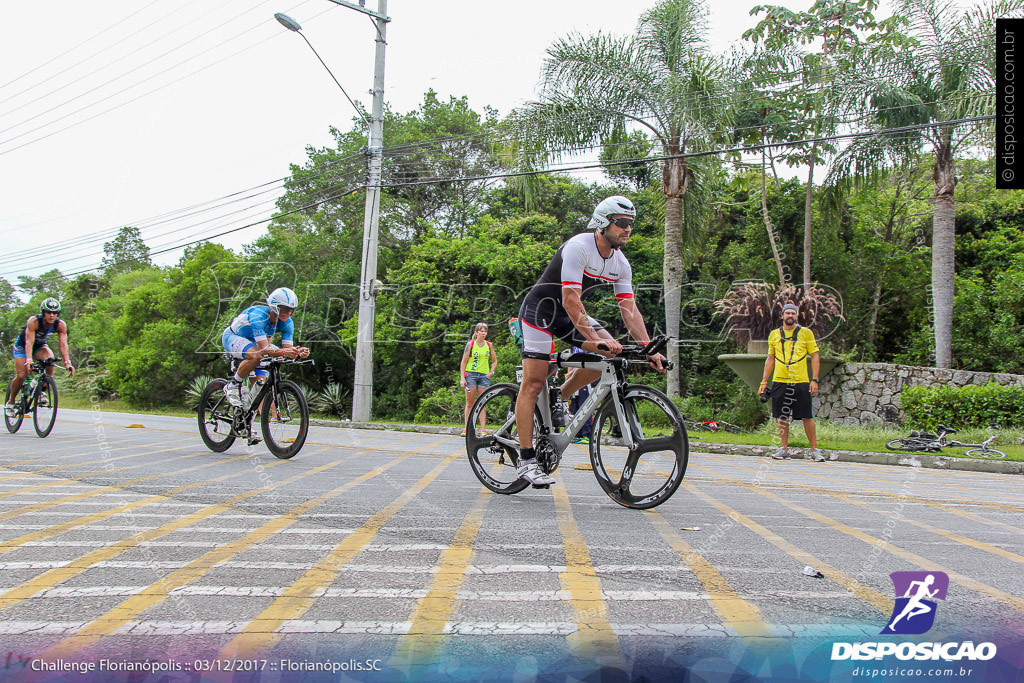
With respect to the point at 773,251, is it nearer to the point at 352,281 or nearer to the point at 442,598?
the point at 352,281

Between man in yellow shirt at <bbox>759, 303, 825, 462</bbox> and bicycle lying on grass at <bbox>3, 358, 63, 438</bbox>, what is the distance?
31.1 ft

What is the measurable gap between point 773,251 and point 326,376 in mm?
16600

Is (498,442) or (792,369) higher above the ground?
(792,369)

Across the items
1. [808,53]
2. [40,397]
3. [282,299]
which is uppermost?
[808,53]

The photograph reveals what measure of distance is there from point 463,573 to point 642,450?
1732 millimetres

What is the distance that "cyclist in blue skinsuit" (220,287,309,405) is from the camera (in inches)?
279

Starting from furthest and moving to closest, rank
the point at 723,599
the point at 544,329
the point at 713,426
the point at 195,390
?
the point at 195,390, the point at 713,426, the point at 544,329, the point at 723,599

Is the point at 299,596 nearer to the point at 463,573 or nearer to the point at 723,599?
the point at 463,573

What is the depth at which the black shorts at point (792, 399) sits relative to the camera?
9484mm

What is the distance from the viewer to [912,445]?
414 inches

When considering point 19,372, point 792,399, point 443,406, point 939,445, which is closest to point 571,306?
point 792,399

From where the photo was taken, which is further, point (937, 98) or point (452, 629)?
point (937, 98)

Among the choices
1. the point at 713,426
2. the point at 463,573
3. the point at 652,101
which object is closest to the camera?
the point at 463,573

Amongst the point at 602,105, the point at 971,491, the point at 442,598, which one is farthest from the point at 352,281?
the point at 442,598
